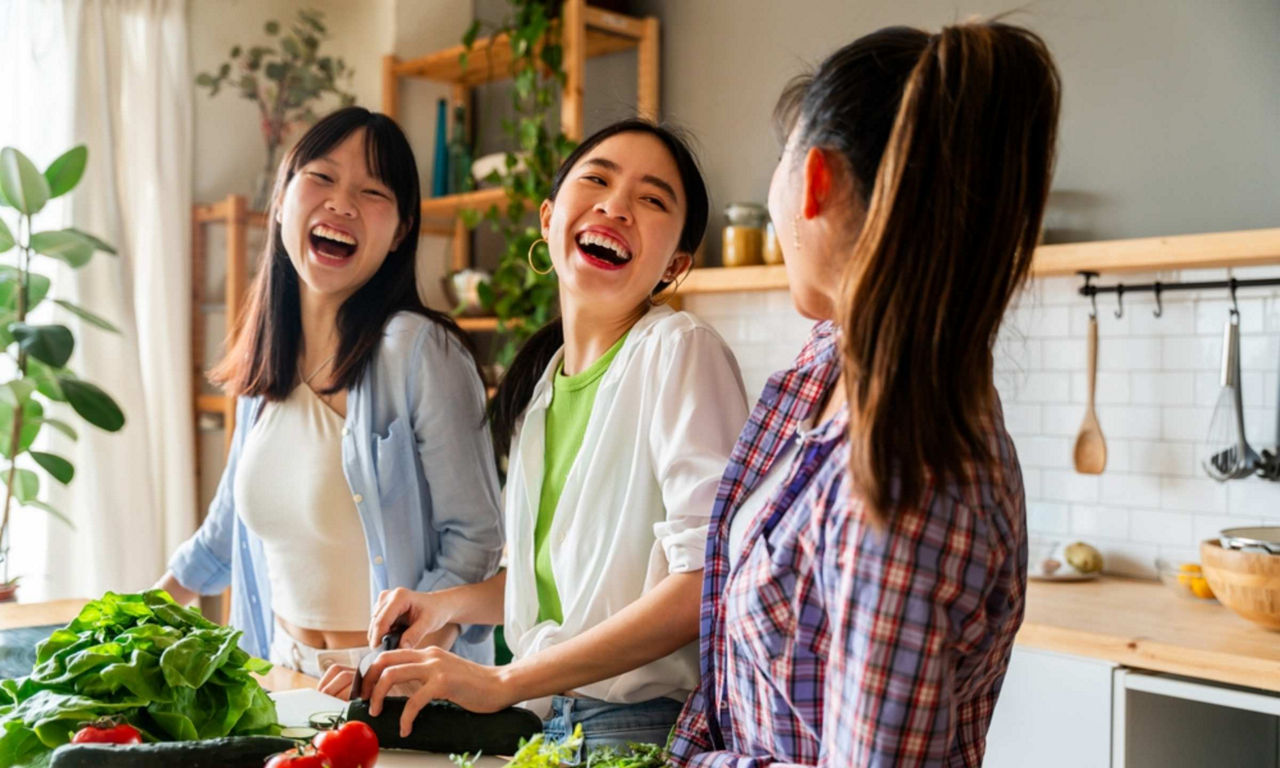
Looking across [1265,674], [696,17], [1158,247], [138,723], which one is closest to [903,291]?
[138,723]

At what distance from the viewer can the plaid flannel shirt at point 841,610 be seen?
3.00 feet

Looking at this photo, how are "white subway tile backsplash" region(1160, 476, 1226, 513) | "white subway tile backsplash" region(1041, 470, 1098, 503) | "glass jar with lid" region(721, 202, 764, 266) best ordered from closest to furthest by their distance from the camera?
"white subway tile backsplash" region(1160, 476, 1226, 513)
"white subway tile backsplash" region(1041, 470, 1098, 503)
"glass jar with lid" region(721, 202, 764, 266)

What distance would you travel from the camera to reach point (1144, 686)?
7.59 feet

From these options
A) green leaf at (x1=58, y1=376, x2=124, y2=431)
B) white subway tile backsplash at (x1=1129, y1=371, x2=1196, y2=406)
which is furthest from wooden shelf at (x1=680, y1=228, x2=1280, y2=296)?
green leaf at (x1=58, y1=376, x2=124, y2=431)

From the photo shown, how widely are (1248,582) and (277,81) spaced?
3.34 metres

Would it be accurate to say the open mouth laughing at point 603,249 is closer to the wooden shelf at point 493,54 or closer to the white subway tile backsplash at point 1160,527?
the white subway tile backsplash at point 1160,527

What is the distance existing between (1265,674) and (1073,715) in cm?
41

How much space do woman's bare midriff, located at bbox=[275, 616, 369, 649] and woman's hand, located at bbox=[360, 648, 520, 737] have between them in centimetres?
62

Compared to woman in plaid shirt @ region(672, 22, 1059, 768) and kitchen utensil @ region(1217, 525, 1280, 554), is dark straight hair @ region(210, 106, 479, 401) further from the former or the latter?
kitchen utensil @ region(1217, 525, 1280, 554)

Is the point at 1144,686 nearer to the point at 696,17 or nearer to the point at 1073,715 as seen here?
the point at 1073,715

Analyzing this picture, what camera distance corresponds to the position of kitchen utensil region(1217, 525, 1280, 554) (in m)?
2.33

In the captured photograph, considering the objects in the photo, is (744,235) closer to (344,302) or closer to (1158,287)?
(1158,287)

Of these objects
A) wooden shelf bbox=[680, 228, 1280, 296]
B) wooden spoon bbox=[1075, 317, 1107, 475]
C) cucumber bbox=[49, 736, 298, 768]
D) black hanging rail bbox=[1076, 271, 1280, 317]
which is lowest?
cucumber bbox=[49, 736, 298, 768]

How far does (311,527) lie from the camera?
1948mm
